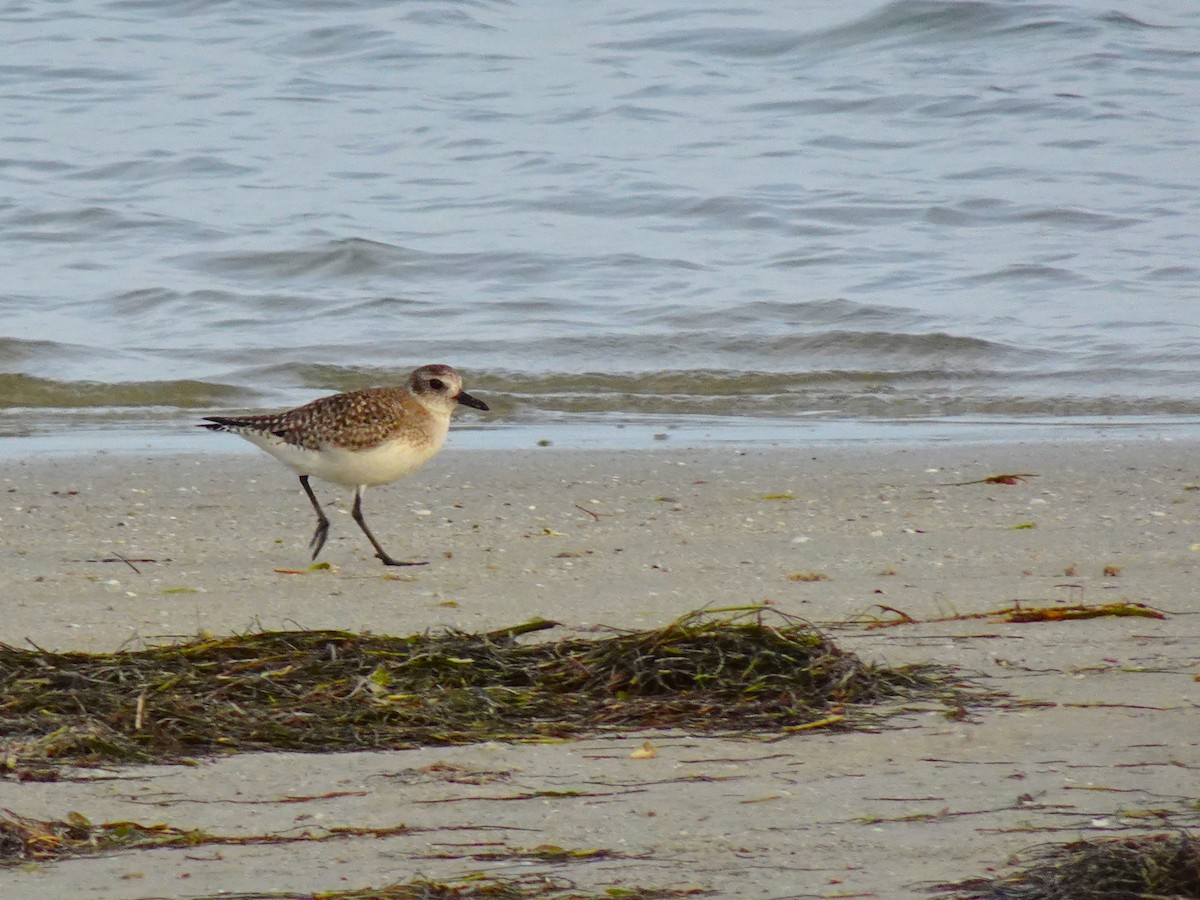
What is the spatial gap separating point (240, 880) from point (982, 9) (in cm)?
2052

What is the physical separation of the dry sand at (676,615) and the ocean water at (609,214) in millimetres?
1675

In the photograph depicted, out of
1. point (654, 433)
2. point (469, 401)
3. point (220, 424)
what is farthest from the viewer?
point (654, 433)

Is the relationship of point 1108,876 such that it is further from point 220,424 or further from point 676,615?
point 220,424

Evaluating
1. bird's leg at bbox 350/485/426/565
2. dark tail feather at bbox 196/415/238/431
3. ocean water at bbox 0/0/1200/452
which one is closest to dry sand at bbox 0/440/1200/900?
bird's leg at bbox 350/485/426/565

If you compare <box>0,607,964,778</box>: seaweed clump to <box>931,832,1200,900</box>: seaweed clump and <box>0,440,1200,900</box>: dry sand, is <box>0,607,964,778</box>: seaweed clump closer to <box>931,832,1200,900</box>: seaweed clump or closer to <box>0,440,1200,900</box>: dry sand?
<box>0,440,1200,900</box>: dry sand

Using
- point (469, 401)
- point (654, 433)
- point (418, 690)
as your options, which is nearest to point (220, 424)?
point (469, 401)

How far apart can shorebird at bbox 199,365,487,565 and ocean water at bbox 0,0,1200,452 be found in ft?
8.66

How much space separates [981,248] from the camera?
1516cm

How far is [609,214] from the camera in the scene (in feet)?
53.9

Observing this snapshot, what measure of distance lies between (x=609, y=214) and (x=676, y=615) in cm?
1158

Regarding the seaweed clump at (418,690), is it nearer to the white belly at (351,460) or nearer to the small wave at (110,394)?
the white belly at (351,460)

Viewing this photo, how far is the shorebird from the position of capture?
21.1ft

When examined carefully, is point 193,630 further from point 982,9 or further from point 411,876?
point 982,9

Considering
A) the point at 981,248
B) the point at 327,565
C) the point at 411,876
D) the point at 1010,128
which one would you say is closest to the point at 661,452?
the point at 327,565
